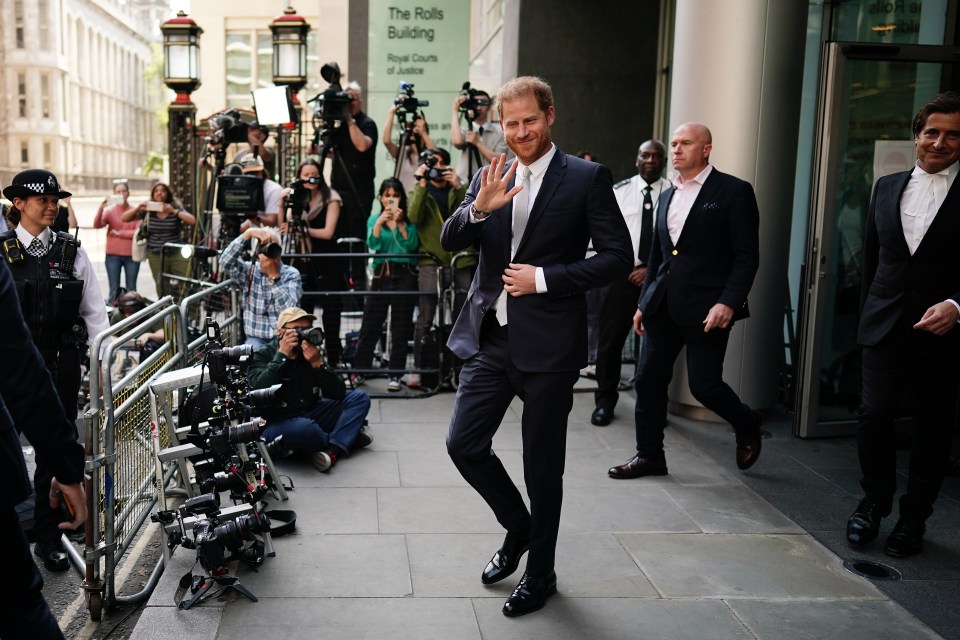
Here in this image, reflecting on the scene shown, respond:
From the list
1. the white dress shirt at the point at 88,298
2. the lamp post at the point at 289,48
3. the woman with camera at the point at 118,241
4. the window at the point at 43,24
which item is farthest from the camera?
the window at the point at 43,24

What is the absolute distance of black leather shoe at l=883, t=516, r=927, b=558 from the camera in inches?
187

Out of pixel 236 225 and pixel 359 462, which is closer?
pixel 359 462

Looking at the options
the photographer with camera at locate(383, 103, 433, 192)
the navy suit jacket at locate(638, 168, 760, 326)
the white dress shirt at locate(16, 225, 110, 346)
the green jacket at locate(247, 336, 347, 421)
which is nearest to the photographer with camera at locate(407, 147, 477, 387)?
the photographer with camera at locate(383, 103, 433, 192)

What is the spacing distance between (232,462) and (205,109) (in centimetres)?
3120

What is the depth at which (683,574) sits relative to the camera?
447cm

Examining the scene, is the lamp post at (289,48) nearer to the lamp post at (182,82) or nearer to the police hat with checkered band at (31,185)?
the lamp post at (182,82)

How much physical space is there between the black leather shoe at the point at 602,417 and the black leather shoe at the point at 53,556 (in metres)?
3.97

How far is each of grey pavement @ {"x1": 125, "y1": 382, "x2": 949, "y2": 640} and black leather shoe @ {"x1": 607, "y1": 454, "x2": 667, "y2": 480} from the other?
59 mm

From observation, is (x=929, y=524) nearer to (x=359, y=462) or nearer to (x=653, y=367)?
(x=653, y=367)

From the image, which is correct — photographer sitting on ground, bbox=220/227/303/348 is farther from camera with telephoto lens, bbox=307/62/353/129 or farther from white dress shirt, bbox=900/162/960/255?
white dress shirt, bbox=900/162/960/255

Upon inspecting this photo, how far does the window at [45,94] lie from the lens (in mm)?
57034

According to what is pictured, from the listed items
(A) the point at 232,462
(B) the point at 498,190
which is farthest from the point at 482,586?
(B) the point at 498,190

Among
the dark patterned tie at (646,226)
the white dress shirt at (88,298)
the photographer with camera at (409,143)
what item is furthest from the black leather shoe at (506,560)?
the photographer with camera at (409,143)

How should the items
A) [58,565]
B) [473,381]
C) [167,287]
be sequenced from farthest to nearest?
1. [167,287]
2. [58,565]
3. [473,381]
